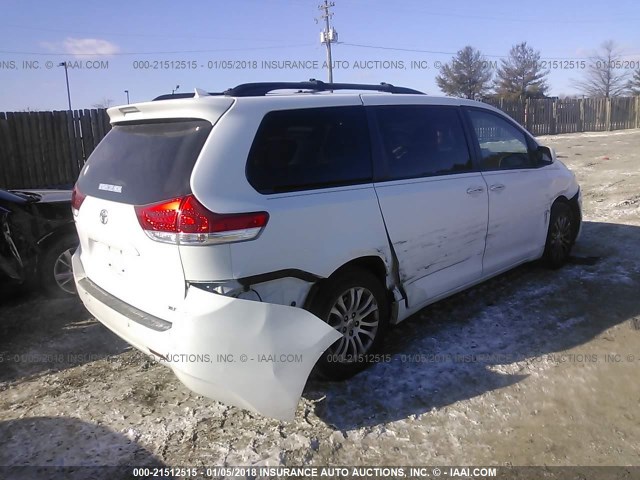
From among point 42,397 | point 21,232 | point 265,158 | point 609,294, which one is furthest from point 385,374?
point 21,232

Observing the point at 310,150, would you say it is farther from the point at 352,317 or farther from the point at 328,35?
the point at 328,35

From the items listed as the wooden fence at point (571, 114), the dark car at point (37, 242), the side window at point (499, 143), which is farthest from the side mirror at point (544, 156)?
the wooden fence at point (571, 114)

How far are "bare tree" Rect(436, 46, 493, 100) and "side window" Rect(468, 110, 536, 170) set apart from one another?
59.4 m

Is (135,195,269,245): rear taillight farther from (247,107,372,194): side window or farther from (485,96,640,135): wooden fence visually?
(485,96,640,135): wooden fence

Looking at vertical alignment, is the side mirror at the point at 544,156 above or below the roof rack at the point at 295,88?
below

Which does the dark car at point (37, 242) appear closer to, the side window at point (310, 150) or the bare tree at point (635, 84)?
the side window at point (310, 150)

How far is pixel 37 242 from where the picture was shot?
492cm

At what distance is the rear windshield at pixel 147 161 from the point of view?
278 centimetres

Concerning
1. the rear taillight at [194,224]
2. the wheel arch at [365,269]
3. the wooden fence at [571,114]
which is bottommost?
the wheel arch at [365,269]

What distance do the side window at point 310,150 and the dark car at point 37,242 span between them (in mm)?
3041

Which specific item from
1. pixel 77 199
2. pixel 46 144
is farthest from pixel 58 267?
pixel 46 144

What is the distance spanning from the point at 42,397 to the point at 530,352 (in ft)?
11.4

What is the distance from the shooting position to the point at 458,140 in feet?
14.0

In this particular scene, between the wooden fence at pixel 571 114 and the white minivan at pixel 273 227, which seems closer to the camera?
the white minivan at pixel 273 227
